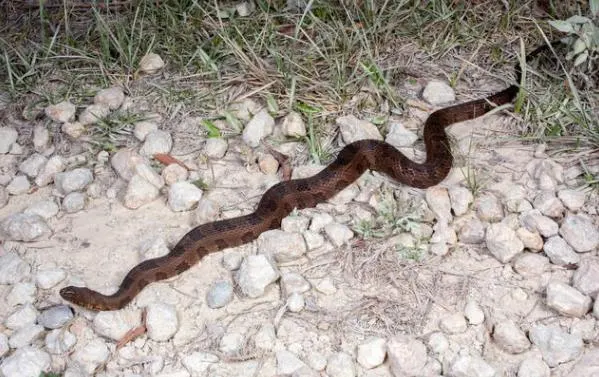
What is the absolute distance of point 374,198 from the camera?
5402 millimetres

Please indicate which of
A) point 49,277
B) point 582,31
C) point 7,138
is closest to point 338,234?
point 49,277

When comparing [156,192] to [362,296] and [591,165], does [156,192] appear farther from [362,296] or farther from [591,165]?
[591,165]

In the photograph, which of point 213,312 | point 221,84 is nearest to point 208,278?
point 213,312

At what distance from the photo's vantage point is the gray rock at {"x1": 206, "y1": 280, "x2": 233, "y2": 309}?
15.6ft

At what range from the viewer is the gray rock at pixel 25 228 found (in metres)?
5.36

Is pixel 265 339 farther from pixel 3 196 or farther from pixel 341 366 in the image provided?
pixel 3 196

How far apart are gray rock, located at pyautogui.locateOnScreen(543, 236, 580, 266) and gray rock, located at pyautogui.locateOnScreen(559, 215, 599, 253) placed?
0.04 meters

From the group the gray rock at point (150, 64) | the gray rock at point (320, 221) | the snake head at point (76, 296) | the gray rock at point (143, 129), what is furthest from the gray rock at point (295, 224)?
the gray rock at point (150, 64)

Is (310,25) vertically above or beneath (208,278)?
above

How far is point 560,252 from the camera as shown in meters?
4.73

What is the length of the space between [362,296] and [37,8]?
4.39 m

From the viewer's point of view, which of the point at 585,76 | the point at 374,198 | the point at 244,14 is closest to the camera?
the point at 374,198

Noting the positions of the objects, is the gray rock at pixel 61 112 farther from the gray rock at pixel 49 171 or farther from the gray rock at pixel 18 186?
the gray rock at pixel 18 186

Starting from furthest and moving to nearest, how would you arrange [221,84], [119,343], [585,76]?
[221,84] < [585,76] < [119,343]
